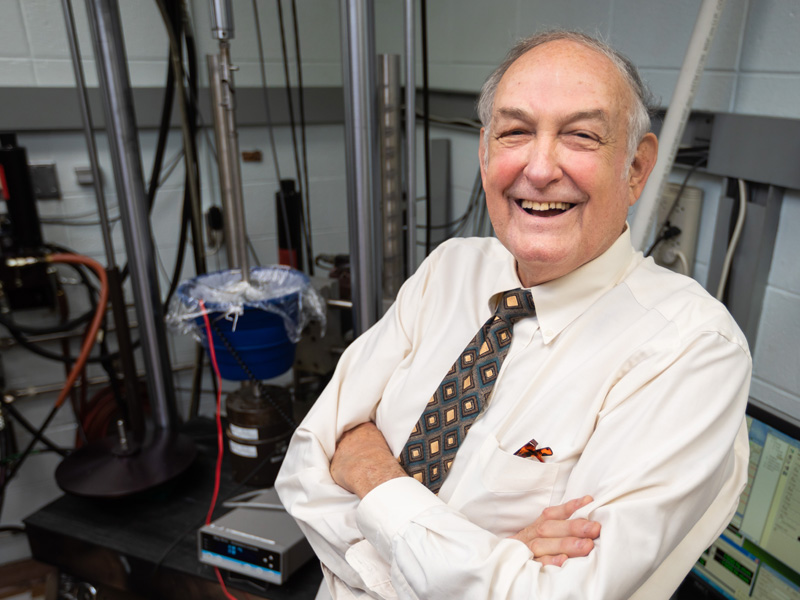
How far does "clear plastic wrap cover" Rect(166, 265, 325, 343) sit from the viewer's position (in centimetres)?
148

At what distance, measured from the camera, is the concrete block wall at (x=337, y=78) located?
1.28m

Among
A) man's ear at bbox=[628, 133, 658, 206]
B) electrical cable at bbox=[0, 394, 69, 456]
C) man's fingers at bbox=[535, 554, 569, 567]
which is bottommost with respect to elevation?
electrical cable at bbox=[0, 394, 69, 456]

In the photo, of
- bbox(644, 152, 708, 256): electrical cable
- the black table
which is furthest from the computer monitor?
the black table

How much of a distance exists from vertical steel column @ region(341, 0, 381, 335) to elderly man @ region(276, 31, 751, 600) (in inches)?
19.4

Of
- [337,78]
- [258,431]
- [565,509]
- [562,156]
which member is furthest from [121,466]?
[337,78]

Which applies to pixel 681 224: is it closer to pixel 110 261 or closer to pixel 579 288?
pixel 579 288

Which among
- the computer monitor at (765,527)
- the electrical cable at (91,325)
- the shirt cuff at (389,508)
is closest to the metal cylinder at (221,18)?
the electrical cable at (91,325)

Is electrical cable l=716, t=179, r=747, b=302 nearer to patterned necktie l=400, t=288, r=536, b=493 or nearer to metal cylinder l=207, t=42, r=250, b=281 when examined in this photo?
patterned necktie l=400, t=288, r=536, b=493

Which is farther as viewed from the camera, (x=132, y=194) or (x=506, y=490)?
(x=132, y=194)

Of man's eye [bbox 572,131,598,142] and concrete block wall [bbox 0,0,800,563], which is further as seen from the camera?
concrete block wall [bbox 0,0,800,563]

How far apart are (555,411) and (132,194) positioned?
1372 millimetres

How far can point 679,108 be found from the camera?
1.21 metres

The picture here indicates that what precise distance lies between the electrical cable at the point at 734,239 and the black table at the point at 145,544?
113 cm

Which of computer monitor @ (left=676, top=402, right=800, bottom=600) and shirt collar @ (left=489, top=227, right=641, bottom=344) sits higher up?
shirt collar @ (left=489, top=227, right=641, bottom=344)
